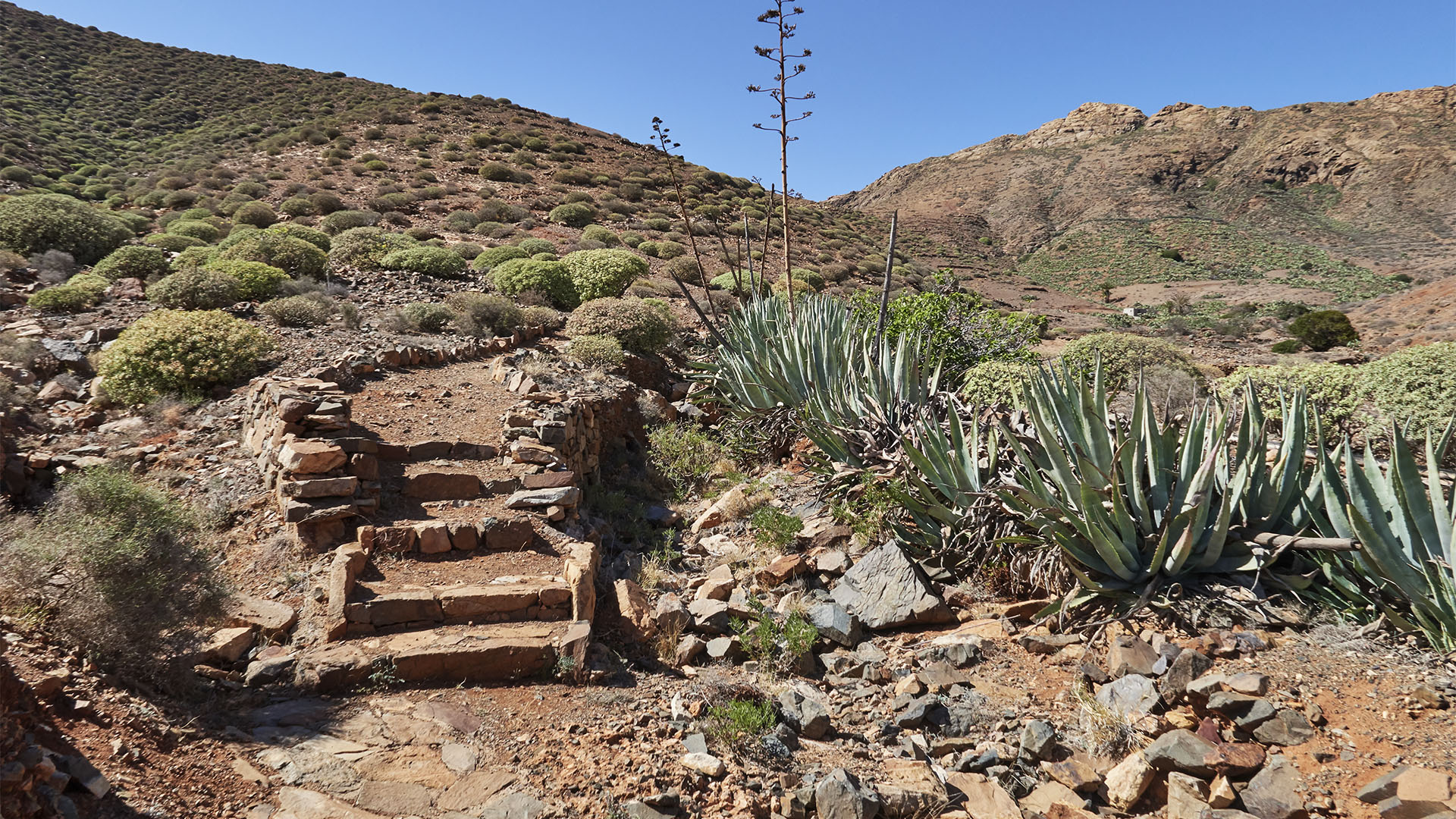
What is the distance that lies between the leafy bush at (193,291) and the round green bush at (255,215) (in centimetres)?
1104

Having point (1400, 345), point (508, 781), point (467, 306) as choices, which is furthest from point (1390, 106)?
point (508, 781)

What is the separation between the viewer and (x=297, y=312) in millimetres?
9523

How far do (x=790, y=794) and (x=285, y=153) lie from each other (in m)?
35.1

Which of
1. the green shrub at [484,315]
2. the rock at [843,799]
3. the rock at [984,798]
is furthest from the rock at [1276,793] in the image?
the green shrub at [484,315]

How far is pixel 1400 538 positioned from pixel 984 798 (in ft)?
7.56

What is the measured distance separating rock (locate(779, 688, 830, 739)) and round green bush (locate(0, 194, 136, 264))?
611 inches

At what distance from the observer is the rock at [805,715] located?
11.4 feet

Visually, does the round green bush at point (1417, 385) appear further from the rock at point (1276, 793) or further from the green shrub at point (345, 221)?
the green shrub at point (345, 221)

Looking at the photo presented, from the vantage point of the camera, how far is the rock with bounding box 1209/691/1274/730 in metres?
2.79

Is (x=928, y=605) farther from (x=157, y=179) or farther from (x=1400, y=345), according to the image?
(x=157, y=179)

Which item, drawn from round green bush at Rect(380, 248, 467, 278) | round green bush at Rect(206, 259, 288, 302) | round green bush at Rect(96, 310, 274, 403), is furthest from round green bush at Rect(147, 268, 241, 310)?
round green bush at Rect(380, 248, 467, 278)

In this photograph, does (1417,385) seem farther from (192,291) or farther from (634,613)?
(192,291)

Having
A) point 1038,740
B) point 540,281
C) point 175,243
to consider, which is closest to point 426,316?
point 540,281

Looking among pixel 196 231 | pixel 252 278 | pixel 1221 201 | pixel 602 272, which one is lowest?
pixel 252 278
